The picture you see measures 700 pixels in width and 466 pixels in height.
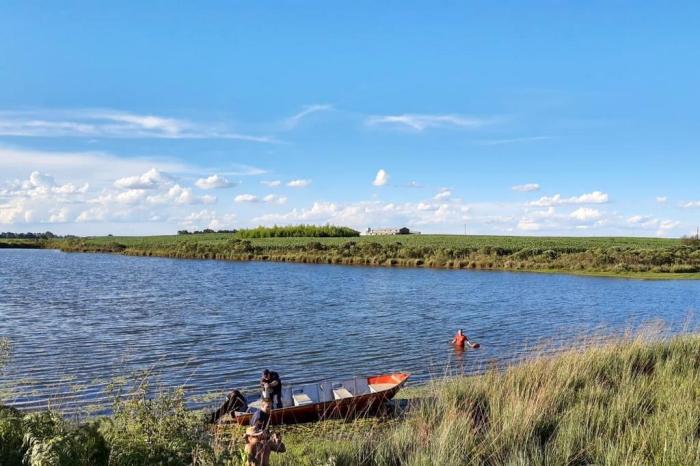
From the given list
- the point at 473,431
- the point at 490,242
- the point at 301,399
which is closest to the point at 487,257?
the point at 490,242

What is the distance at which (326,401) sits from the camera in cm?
1269

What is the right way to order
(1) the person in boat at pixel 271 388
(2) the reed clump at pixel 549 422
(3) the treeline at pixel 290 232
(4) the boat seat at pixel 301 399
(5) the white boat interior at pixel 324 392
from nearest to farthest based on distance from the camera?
1. (2) the reed clump at pixel 549 422
2. (1) the person in boat at pixel 271 388
3. (4) the boat seat at pixel 301 399
4. (5) the white boat interior at pixel 324 392
5. (3) the treeline at pixel 290 232

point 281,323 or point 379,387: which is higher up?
point 379,387

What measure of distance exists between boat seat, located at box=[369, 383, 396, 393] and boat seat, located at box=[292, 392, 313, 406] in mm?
1388

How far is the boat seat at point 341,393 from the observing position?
13.1 m

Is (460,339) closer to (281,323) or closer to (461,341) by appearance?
(461,341)

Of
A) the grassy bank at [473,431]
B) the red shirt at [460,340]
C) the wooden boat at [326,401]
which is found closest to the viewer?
the grassy bank at [473,431]

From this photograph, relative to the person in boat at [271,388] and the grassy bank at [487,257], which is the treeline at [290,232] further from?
the person in boat at [271,388]

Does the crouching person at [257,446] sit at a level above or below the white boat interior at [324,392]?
above

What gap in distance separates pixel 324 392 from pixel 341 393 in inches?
15.7

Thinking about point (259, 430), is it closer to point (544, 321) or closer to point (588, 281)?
point (544, 321)

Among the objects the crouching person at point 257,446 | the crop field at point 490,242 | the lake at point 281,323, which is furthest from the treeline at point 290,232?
the crouching person at point 257,446

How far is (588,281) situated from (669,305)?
16.7 meters

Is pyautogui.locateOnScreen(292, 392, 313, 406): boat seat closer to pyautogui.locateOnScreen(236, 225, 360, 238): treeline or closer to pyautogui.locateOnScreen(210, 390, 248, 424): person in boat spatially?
pyautogui.locateOnScreen(210, 390, 248, 424): person in boat
